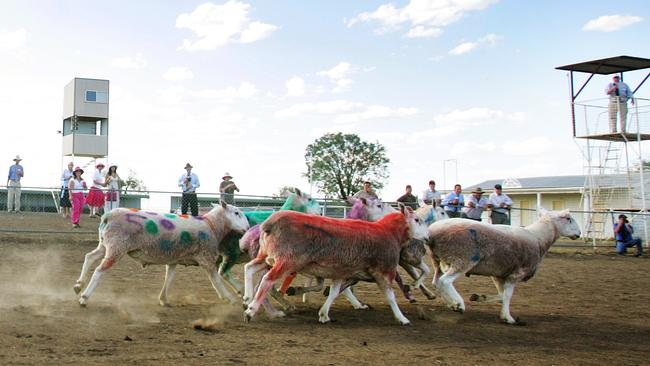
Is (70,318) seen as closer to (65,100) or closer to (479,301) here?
(479,301)

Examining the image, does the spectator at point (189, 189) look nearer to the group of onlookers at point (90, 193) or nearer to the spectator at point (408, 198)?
the group of onlookers at point (90, 193)

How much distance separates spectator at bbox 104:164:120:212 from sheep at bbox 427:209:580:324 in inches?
393

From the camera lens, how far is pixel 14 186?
17156mm

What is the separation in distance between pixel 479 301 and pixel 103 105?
94.0 ft

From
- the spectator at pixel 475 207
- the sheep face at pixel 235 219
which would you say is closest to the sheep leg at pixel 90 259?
the sheep face at pixel 235 219

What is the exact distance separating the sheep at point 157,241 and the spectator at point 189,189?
7.86m

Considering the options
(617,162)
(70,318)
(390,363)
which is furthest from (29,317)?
(617,162)

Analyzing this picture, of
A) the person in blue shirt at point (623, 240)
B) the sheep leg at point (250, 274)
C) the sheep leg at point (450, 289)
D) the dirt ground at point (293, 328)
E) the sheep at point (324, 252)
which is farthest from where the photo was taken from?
the person in blue shirt at point (623, 240)

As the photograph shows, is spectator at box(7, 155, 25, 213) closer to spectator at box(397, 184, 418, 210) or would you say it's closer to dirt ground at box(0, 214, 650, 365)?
dirt ground at box(0, 214, 650, 365)

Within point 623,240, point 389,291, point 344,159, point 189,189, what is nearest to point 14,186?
point 189,189

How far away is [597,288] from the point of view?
45.9 ft

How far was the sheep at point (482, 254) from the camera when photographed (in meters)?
9.67

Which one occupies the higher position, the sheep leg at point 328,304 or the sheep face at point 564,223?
the sheep face at point 564,223

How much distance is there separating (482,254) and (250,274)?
329cm
